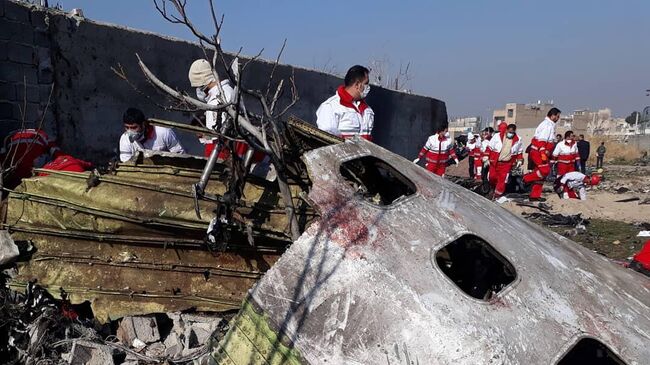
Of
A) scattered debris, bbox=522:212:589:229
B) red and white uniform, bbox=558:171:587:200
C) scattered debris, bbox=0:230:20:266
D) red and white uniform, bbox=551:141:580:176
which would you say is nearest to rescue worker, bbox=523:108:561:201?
red and white uniform, bbox=558:171:587:200

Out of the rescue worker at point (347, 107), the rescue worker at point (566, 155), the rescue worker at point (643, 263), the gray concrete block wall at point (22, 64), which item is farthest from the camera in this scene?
the rescue worker at point (566, 155)

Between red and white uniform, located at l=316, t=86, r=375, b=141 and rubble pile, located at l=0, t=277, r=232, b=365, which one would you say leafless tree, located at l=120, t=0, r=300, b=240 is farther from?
red and white uniform, located at l=316, t=86, r=375, b=141

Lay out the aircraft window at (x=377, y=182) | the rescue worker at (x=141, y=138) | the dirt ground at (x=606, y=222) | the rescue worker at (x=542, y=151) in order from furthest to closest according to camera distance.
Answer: the rescue worker at (x=542, y=151), the dirt ground at (x=606, y=222), the rescue worker at (x=141, y=138), the aircraft window at (x=377, y=182)

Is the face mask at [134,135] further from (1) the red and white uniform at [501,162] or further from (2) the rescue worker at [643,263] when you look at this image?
(1) the red and white uniform at [501,162]

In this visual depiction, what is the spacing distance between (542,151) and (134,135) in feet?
→ 27.8

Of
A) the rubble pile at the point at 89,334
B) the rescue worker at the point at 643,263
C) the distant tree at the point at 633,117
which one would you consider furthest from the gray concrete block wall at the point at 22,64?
the distant tree at the point at 633,117

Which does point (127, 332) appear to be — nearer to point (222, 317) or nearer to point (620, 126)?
point (222, 317)

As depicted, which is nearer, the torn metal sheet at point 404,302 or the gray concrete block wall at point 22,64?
the torn metal sheet at point 404,302

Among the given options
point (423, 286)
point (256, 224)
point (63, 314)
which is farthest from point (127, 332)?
Result: point (423, 286)

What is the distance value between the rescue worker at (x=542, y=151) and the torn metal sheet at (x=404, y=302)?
28.6 feet

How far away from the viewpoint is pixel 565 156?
11.4m

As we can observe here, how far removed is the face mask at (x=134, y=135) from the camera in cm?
440

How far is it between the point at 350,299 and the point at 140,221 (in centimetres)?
137

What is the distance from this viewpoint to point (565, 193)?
10977mm
